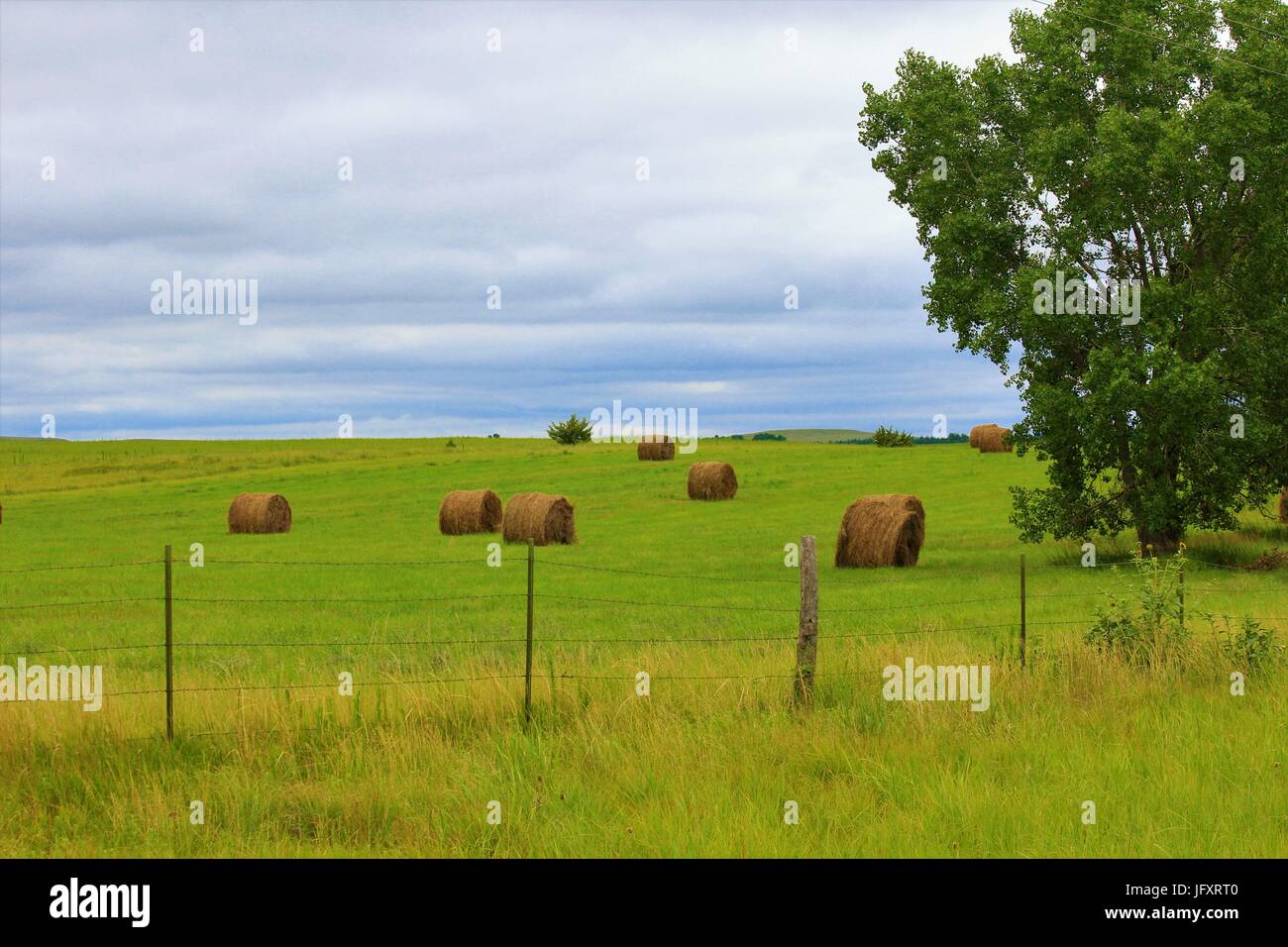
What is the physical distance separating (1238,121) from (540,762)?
21.2 meters

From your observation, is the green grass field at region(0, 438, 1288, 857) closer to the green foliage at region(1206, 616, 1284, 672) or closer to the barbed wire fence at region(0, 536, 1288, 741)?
the barbed wire fence at region(0, 536, 1288, 741)

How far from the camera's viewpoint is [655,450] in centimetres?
6675

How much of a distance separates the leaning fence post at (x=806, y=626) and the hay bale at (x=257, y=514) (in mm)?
31236

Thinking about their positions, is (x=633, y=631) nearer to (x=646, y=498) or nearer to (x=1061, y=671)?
(x=1061, y=671)

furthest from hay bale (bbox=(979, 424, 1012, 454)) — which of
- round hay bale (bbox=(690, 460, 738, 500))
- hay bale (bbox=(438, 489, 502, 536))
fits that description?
hay bale (bbox=(438, 489, 502, 536))

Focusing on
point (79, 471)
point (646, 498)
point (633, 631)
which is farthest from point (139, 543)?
point (79, 471)

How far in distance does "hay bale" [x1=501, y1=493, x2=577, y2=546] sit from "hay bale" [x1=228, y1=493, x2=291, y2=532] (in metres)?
9.53

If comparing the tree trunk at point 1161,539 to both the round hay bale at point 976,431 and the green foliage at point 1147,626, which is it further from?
the round hay bale at point 976,431

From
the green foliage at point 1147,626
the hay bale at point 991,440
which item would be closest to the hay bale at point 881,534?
the green foliage at point 1147,626

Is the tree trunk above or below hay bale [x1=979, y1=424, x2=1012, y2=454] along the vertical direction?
A: below

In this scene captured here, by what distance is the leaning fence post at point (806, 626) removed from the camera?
1102 cm

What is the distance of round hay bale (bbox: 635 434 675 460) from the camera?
66.6 metres

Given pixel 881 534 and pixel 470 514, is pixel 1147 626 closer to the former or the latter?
pixel 881 534

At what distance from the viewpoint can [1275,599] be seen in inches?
802
